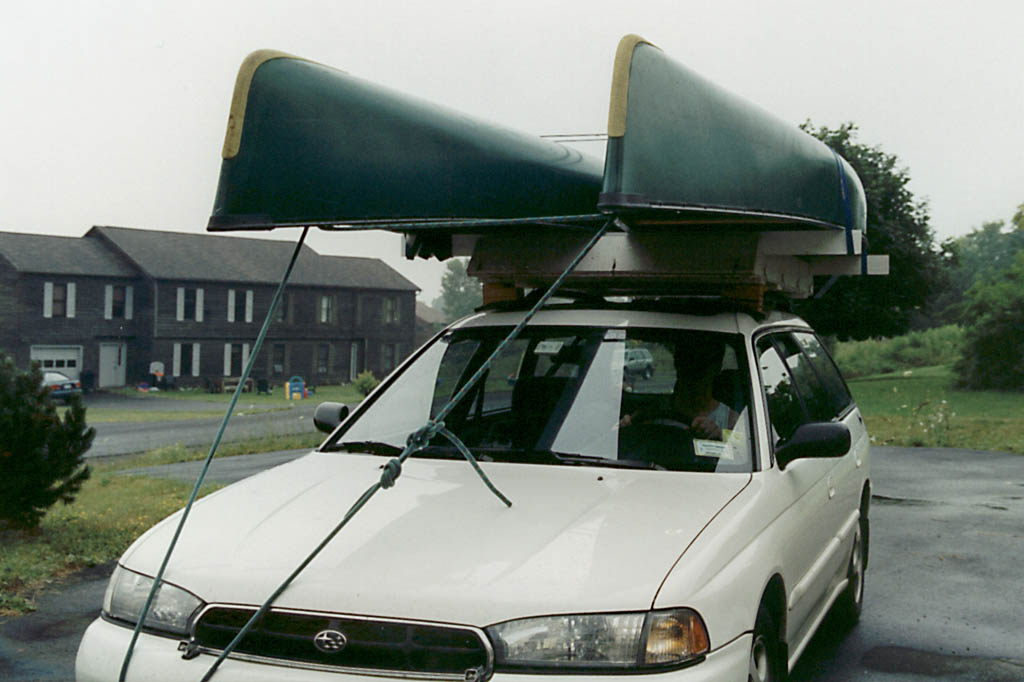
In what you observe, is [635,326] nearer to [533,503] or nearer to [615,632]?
[533,503]

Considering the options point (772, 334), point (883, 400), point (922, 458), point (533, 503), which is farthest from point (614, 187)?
point (883, 400)

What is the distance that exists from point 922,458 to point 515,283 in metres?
12.6

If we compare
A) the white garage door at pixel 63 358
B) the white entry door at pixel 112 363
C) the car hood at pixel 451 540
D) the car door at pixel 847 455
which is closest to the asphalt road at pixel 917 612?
the car door at pixel 847 455

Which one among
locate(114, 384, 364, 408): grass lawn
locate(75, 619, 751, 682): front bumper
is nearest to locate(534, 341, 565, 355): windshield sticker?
locate(75, 619, 751, 682): front bumper

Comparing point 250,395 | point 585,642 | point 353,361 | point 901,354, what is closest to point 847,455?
point 585,642

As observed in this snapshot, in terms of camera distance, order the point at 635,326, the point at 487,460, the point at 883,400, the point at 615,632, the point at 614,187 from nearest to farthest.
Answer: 1. the point at 615,632
2. the point at 614,187
3. the point at 487,460
4. the point at 635,326
5. the point at 883,400

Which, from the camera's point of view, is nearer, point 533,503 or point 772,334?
point 533,503

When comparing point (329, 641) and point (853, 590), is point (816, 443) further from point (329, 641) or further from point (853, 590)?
point (853, 590)

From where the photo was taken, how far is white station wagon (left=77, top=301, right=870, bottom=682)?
315 cm

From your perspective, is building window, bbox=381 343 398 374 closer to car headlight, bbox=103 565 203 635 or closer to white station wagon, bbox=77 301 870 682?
white station wagon, bbox=77 301 870 682

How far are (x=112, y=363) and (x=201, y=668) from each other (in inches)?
2196

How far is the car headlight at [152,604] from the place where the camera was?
344 centimetres

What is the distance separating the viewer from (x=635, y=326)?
495cm

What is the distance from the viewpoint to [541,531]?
357 cm
